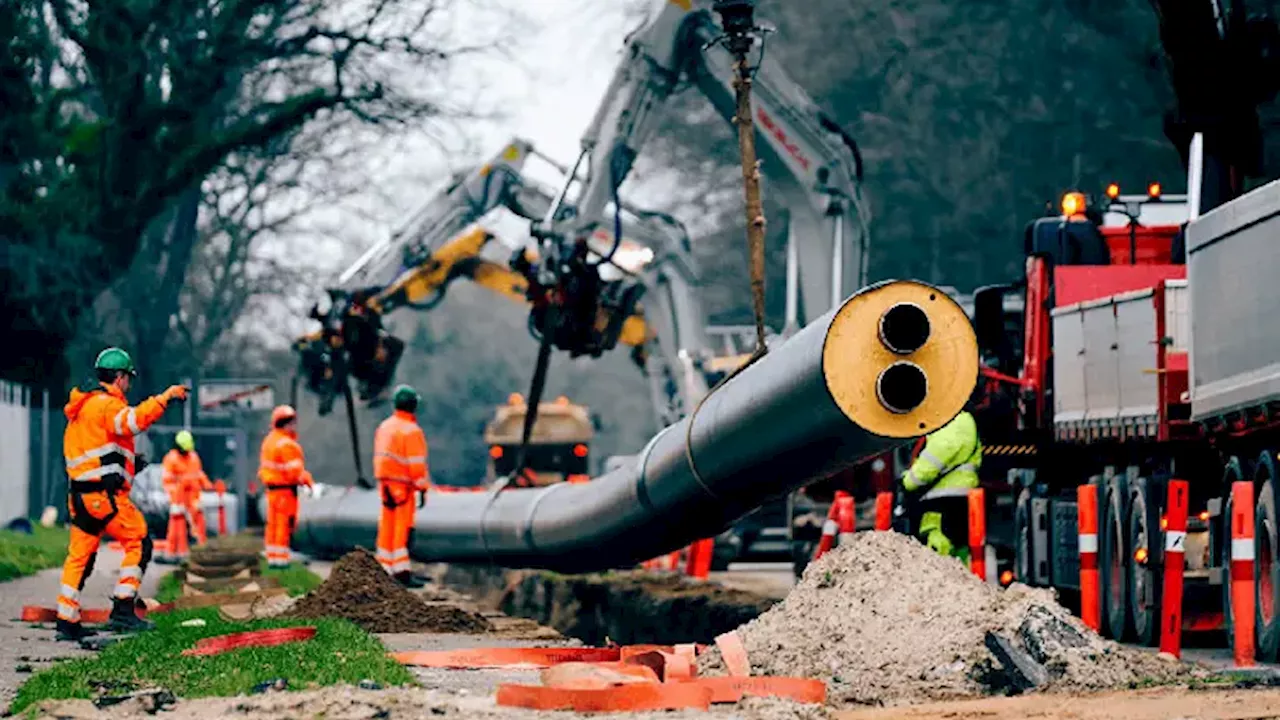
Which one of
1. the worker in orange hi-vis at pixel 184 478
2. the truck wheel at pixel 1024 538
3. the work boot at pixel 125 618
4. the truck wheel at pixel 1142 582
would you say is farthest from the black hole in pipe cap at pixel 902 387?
the worker in orange hi-vis at pixel 184 478

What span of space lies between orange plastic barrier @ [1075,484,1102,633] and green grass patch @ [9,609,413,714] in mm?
5122

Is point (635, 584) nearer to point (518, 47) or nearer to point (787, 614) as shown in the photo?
point (787, 614)

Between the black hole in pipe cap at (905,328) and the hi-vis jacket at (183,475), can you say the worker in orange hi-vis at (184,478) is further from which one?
the black hole in pipe cap at (905,328)

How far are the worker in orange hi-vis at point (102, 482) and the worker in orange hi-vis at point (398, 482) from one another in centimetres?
566

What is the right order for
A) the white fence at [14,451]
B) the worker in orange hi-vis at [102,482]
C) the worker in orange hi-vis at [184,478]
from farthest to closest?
1. the white fence at [14,451]
2. the worker in orange hi-vis at [184,478]
3. the worker in orange hi-vis at [102,482]

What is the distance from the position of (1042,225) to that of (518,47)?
1998cm

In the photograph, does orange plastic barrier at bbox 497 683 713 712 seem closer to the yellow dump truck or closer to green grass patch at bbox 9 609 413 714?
green grass patch at bbox 9 609 413 714

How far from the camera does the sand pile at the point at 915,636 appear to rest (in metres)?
A: 13.3

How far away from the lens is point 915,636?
45.2 ft

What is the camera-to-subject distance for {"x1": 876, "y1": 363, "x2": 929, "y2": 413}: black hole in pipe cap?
45.9ft

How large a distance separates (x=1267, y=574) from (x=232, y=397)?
4213 cm

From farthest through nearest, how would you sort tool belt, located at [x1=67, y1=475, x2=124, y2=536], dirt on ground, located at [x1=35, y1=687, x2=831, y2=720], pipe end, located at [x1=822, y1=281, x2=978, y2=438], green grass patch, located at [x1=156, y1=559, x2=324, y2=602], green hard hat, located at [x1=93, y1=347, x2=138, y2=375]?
1. green grass patch, located at [x1=156, y1=559, x2=324, y2=602]
2. green hard hat, located at [x1=93, y1=347, x2=138, y2=375]
3. tool belt, located at [x1=67, y1=475, x2=124, y2=536]
4. pipe end, located at [x1=822, y1=281, x2=978, y2=438]
5. dirt on ground, located at [x1=35, y1=687, x2=831, y2=720]

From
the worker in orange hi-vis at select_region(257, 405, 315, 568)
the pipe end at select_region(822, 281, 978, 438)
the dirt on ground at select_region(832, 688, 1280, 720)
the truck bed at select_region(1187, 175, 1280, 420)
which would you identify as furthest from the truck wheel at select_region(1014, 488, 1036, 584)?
the dirt on ground at select_region(832, 688, 1280, 720)

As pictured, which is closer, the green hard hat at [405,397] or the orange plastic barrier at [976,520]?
the orange plastic barrier at [976,520]
